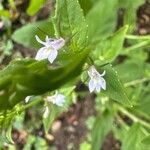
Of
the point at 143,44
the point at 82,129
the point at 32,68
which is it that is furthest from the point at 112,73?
the point at 82,129

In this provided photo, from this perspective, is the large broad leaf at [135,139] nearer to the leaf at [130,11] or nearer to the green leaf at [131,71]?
the green leaf at [131,71]

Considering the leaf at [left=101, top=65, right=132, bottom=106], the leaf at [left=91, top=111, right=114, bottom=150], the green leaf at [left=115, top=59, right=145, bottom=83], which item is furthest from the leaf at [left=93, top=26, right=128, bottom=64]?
the leaf at [left=101, top=65, right=132, bottom=106]

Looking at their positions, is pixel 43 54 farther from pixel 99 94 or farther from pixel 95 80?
pixel 99 94

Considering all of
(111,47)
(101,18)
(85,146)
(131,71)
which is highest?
(111,47)

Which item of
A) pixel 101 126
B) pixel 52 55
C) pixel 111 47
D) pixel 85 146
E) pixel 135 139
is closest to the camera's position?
pixel 52 55

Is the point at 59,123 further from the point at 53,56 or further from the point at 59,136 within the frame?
the point at 53,56

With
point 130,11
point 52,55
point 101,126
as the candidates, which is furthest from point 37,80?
point 130,11

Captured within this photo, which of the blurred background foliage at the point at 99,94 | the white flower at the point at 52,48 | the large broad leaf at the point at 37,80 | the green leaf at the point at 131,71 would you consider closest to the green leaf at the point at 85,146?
the blurred background foliage at the point at 99,94

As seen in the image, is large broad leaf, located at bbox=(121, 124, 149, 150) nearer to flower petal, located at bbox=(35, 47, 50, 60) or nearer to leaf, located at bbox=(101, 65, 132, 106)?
leaf, located at bbox=(101, 65, 132, 106)
